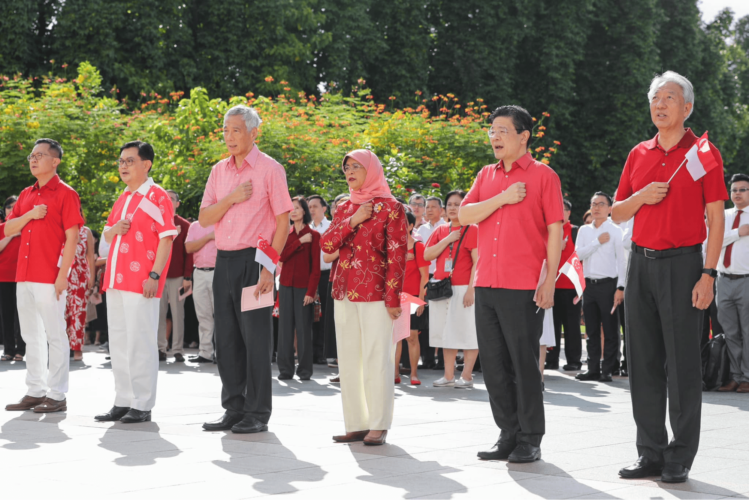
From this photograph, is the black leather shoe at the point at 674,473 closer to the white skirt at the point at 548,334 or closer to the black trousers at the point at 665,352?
the black trousers at the point at 665,352

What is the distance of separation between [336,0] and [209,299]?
22.7m

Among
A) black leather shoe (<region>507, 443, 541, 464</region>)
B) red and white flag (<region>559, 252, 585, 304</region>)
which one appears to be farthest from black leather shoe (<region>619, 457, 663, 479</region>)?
red and white flag (<region>559, 252, 585, 304</region>)

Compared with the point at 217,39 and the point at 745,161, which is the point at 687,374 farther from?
the point at 745,161

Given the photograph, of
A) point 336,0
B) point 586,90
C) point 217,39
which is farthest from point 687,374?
point 586,90

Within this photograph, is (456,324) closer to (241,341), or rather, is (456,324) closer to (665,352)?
(241,341)

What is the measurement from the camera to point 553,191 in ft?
20.1

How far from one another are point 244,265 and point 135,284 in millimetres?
1093

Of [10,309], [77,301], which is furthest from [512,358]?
[10,309]

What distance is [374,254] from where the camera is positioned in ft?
22.4

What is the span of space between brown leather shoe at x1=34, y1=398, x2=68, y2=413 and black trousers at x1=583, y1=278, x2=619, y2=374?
644cm

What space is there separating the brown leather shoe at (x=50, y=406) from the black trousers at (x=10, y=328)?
5716 mm

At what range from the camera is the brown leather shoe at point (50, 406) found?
8.02 metres

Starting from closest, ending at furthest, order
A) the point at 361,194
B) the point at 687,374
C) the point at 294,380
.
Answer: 1. the point at 687,374
2. the point at 361,194
3. the point at 294,380

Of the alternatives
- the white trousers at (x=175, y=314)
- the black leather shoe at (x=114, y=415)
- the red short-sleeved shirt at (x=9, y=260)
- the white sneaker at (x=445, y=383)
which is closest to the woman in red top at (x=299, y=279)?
the white sneaker at (x=445, y=383)
